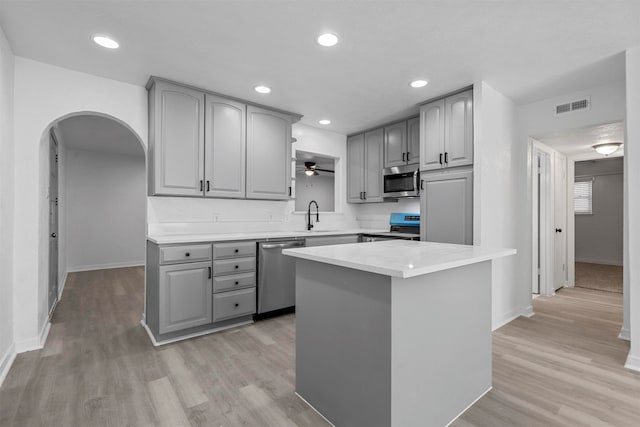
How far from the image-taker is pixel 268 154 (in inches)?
150

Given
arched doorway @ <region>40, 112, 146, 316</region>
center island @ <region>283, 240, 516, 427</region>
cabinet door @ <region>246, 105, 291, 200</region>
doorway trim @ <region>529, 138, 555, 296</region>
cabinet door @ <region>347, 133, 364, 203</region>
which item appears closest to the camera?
center island @ <region>283, 240, 516, 427</region>

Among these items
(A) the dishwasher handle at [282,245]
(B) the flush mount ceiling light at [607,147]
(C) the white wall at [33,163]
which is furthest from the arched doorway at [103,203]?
(B) the flush mount ceiling light at [607,147]

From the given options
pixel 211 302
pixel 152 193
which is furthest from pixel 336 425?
pixel 152 193

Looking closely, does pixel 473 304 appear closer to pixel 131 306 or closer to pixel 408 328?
pixel 408 328

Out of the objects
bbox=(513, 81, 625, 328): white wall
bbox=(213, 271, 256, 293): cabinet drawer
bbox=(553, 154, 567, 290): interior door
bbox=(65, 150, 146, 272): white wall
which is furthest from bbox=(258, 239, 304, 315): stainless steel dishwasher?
bbox=(65, 150, 146, 272): white wall

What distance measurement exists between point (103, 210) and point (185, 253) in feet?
16.4

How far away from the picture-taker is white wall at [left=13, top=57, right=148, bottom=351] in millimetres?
2568

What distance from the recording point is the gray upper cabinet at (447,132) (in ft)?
10.5

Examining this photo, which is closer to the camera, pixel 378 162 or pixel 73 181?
pixel 378 162

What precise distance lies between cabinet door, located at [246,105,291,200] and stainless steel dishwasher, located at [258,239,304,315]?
0.72 meters

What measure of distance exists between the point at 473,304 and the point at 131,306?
3.90m

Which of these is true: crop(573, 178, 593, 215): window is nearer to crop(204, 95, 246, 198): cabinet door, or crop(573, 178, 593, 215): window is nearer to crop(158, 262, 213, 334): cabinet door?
crop(204, 95, 246, 198): cabinet door

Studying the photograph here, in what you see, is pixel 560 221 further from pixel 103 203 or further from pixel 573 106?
pixel 103 203

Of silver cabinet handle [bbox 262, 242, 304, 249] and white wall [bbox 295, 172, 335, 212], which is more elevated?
white wall [bbox 295, 172, 335, 212]
